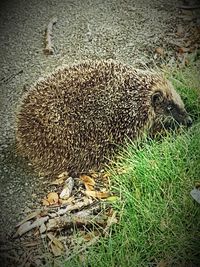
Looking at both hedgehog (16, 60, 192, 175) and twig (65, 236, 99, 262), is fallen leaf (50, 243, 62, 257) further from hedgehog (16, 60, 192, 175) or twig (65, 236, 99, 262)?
hedgehog (16, 60, 192, 175)

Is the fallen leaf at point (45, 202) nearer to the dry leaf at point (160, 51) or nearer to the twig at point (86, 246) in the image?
the twig at point (86, 246)

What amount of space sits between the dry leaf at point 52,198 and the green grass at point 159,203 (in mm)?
138

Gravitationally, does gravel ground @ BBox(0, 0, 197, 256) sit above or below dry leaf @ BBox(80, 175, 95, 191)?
above

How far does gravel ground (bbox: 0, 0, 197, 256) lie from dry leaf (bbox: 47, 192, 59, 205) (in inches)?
6.1

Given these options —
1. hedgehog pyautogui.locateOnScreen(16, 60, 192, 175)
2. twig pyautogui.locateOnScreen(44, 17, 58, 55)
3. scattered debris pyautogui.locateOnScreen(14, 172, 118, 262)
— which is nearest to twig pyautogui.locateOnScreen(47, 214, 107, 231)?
scattered debris pyautogui.locateOnScreen(14, 172, 118, 262)

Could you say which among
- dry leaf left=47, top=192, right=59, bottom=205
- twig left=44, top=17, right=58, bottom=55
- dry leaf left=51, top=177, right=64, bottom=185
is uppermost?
twig left=44, top=17, right=58, bottom=55

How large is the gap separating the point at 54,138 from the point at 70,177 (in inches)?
4.2

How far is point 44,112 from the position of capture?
3.88 ft

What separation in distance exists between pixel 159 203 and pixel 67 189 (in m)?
0.22

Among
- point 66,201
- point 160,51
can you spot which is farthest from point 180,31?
point 66,201

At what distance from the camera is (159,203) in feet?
3.67

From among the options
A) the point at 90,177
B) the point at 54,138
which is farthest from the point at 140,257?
the point at 54,138

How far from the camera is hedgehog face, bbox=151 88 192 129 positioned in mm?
1197

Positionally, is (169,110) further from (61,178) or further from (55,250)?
(55,250)
